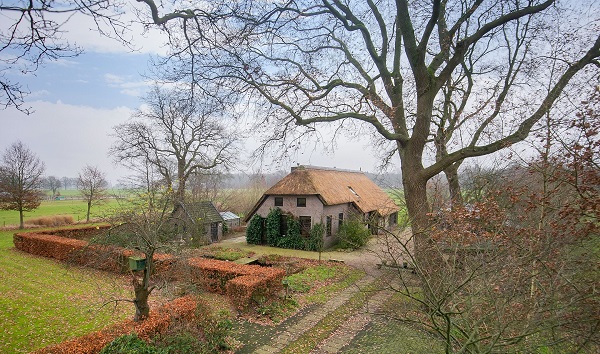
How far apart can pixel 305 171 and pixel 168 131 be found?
41.5 feet

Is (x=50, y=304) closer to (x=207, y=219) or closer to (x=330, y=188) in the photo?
(x=207, y=219)

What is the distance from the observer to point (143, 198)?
37.3 ft

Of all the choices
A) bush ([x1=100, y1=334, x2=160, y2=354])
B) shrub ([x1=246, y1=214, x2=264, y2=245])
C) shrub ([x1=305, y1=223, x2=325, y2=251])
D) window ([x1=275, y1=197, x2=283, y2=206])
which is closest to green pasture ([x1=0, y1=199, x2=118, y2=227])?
shrub ([x1=246, y1=214, x2=264, y2=245])

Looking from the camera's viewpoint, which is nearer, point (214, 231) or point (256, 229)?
point (256, 229)

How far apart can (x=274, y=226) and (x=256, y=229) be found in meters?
1.52

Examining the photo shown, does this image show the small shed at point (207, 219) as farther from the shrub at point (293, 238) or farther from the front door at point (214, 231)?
the shrub at point (293, 238)

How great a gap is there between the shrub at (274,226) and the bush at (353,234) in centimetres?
424

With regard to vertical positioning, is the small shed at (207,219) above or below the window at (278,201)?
below

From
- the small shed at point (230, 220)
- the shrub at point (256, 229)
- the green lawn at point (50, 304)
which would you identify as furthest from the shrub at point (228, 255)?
the small shed at point (230, 220)

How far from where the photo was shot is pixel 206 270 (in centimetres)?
1258

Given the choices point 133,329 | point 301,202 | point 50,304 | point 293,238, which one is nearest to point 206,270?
point 50,304

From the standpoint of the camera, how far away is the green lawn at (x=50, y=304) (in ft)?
27.5

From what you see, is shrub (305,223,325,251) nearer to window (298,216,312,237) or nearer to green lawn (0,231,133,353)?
window (298,216,312,237)

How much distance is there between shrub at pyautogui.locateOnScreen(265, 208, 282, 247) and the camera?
2192cm
